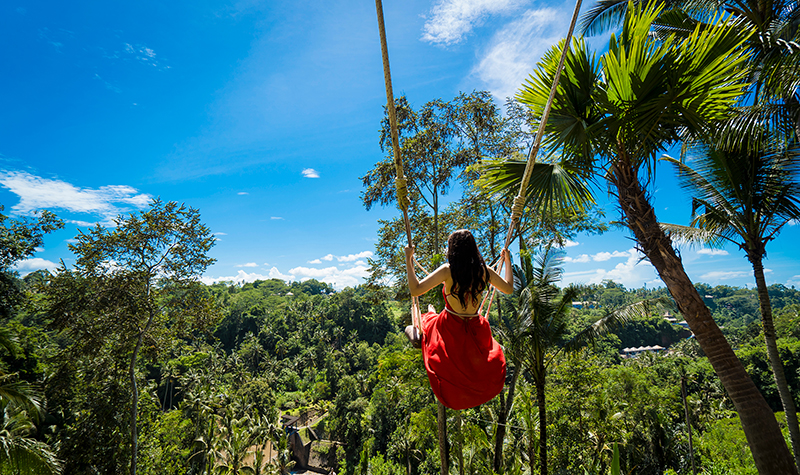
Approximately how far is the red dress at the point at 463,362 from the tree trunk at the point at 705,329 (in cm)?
251

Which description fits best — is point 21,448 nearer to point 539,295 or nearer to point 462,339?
point 462,339

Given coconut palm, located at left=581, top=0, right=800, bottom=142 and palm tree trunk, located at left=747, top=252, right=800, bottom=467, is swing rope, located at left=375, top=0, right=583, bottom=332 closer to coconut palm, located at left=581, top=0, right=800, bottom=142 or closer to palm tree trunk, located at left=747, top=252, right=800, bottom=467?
coconut palm, located at left=581, top=0, right=800, bottom=142

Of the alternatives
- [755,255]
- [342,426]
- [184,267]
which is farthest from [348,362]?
[755,255]

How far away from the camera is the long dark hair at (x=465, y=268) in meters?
2.28

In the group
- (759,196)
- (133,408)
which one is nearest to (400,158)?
(759,196)

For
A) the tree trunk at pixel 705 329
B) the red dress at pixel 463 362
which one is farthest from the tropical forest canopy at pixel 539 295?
the red dress at pixel 463 362

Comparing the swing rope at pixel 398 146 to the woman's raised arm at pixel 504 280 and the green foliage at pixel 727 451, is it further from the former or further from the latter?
the green foliage at pixel 727 451

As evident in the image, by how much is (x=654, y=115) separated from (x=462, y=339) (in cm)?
319

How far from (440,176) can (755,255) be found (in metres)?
6.91

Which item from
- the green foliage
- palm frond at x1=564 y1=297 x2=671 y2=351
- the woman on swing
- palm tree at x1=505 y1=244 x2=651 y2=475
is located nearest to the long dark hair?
the woman on swing

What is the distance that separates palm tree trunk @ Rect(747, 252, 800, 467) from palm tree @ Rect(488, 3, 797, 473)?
2160 millimetres

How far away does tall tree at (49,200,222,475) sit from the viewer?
954 centimetres

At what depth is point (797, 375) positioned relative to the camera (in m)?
21.7

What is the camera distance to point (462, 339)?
2.26 meters
